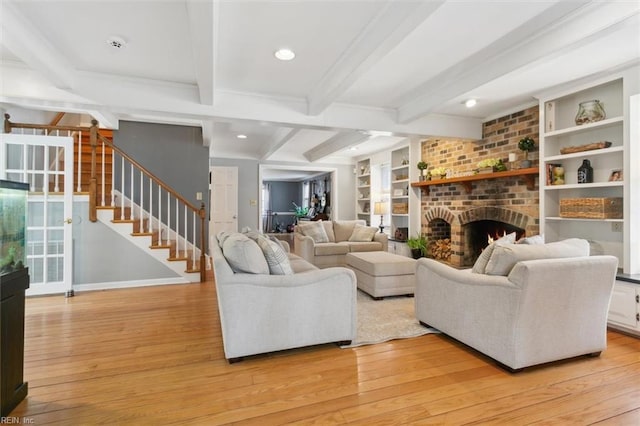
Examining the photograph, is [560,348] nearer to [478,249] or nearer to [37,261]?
[478,249]

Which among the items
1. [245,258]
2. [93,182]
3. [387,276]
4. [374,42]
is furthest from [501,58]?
[93,182]

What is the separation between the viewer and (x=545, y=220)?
148 inches

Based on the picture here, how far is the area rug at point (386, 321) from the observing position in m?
2.73

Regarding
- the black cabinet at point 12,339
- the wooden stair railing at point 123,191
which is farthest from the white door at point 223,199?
the black cabinet at point 12,339

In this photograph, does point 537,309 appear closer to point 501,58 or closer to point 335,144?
point 501,58

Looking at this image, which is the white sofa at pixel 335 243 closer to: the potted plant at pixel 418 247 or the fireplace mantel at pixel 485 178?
the potted plant at pixel 418 247

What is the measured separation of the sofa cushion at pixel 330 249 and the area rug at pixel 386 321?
5.62 feet

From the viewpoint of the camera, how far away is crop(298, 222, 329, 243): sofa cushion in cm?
580

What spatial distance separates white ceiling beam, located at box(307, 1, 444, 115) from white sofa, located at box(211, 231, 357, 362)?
1730 mm

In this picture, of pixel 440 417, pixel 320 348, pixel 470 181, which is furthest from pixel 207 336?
pixel 470 181

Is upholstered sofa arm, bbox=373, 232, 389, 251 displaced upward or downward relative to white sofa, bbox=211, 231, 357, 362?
upward

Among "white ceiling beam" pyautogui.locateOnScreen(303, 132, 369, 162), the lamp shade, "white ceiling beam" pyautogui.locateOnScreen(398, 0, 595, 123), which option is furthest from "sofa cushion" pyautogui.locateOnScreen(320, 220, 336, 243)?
"white ceiling beam" pyautogui.locateOnScreen(398, 0, 595, 123)

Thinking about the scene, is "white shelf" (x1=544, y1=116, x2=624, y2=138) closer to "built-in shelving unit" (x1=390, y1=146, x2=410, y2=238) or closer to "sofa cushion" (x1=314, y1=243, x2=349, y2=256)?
"built-in shelving unit" (x1=390, y1=146, x2=410, y2=238)

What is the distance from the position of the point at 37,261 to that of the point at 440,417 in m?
4.71
